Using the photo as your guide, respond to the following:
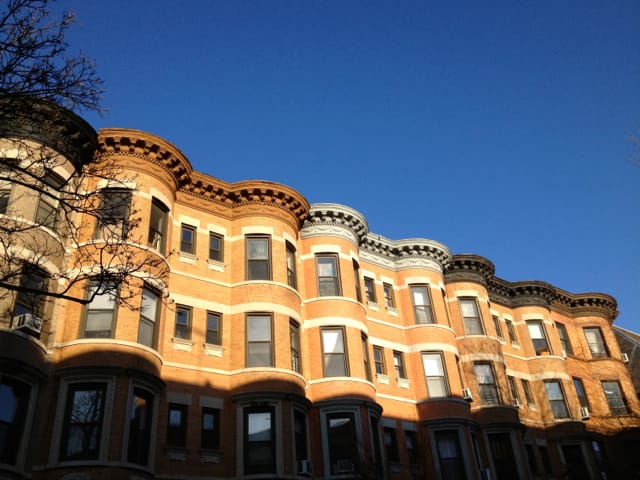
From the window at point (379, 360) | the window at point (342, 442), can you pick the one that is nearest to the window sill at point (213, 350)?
the window at point (342, 442)

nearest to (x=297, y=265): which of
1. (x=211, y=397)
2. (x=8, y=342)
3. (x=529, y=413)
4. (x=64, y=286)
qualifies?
(x=211, y=397)

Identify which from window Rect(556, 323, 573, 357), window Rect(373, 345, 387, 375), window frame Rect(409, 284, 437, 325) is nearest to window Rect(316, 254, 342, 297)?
window Rect(373, 345, 387, 375)

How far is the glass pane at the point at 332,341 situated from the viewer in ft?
79.4

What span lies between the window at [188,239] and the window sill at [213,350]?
3751mm

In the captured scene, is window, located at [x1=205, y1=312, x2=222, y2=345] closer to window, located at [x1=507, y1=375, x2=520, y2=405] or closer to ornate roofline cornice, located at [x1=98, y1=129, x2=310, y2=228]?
ornate roofline cornice, located at [x1=98, y1=129, x2=310, y2=228]

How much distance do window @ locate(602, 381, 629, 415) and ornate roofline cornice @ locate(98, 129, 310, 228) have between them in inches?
904

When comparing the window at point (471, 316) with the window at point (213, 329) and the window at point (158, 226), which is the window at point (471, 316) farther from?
the window at point (158, 226)

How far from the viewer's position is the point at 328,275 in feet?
85.5

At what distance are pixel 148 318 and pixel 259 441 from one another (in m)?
5.64

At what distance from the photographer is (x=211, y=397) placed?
20.3 m

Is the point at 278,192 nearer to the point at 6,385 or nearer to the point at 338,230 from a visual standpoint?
the point at 338,230

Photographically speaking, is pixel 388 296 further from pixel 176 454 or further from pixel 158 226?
pixel 176 454

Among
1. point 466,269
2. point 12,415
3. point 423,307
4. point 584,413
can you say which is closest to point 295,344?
point 423,307

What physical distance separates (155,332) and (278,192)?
8350mm
